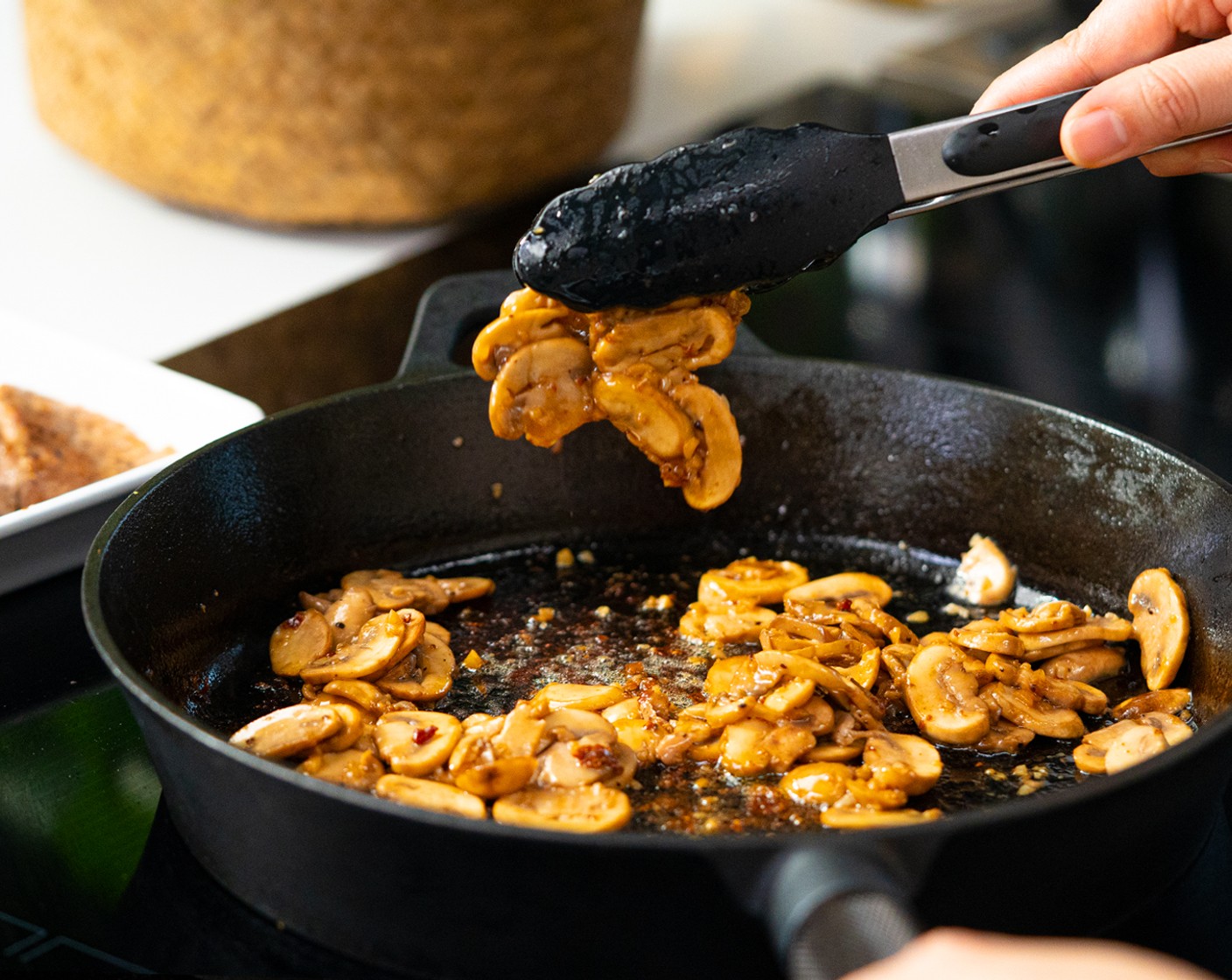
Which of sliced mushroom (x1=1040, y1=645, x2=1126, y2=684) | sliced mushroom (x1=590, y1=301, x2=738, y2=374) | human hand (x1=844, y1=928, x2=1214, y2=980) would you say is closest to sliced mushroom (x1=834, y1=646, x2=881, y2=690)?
sliced mushroom (x1=1040, y1=645, x2=1126, y2=684)

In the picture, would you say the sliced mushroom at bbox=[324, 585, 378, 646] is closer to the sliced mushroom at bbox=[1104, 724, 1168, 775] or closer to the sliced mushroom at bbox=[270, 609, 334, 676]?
the sliced mushroom at bbox=[270, 609, 334, 676]

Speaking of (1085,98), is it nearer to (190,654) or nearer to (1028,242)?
(190,654)

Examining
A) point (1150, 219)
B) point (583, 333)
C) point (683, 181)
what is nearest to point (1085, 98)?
point (683, 181)

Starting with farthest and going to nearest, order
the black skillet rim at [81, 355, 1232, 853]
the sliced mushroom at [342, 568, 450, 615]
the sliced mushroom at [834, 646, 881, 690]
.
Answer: the sliced mushroom at [342, 568, 450, 615] < the sliced mushroom at [834, 646, 881, 690] < the black skillet rim at [81, 355, 1232, 853]

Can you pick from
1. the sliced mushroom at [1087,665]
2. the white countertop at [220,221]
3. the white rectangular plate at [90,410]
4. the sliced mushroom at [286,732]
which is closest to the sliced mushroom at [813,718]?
the sliced mushroom at [1087,665]

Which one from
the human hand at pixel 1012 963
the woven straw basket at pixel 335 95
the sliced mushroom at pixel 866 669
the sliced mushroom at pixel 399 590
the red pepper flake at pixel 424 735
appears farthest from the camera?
the woven straw basket at pixel 335 95

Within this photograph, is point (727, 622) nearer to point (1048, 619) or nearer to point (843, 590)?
point (843, 590)

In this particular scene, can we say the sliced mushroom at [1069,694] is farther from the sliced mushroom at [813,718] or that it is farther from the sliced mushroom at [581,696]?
the sliced mushroom at [581,696]
